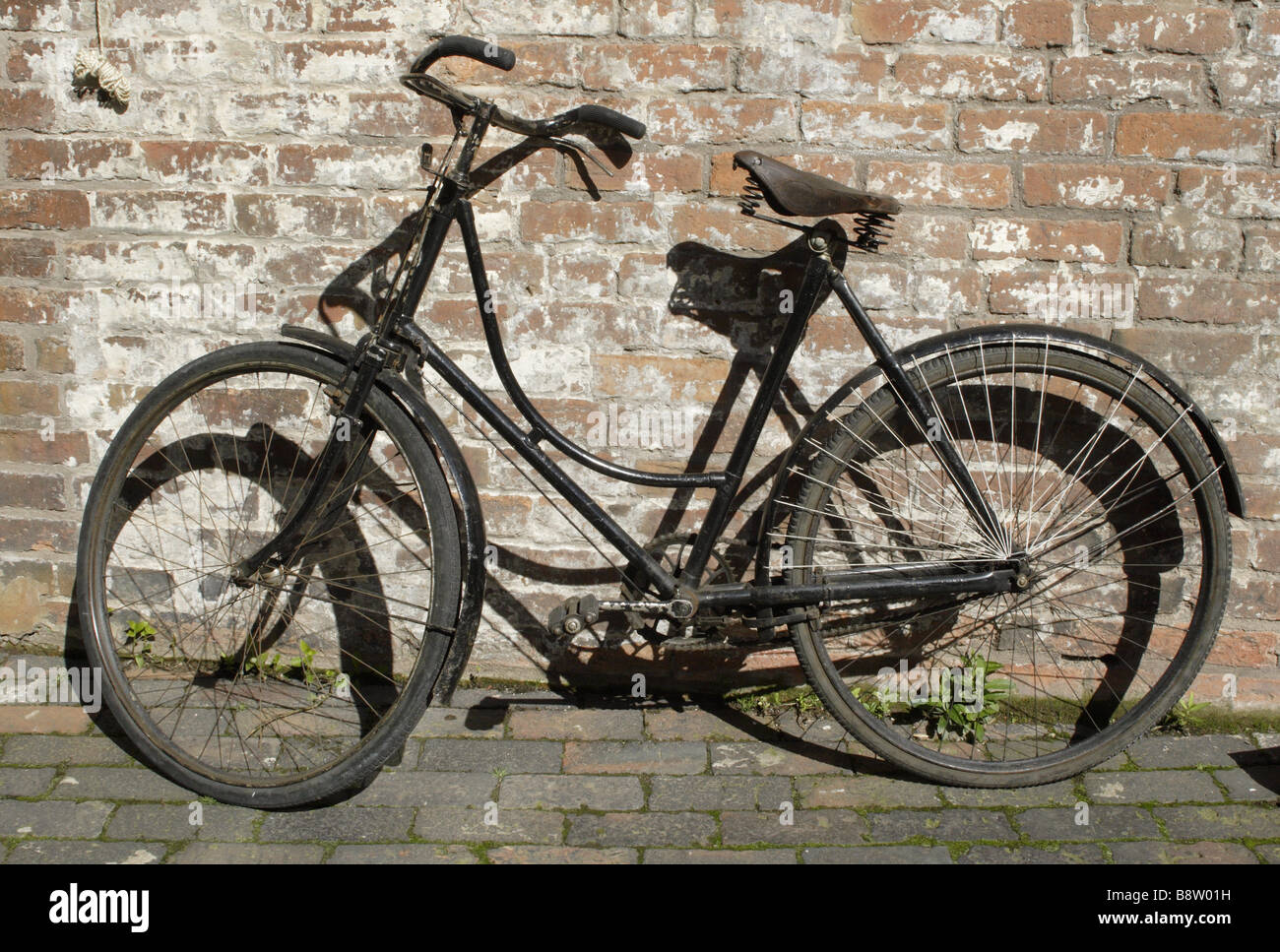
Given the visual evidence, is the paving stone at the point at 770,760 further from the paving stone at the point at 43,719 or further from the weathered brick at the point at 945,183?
the paving stone at the point at 43,719

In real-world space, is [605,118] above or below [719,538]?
above

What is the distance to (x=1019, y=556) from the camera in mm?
2992

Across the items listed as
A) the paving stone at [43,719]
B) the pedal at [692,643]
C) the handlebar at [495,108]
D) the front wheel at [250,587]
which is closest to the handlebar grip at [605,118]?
the handlebar at [495,108]

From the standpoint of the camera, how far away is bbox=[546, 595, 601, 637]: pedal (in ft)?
9.83

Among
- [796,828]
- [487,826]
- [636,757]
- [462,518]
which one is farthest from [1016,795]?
[462,518]

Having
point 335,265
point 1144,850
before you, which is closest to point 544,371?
point 335,265

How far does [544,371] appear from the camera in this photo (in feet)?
10.7

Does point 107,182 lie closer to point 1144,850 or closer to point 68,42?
point 68,42

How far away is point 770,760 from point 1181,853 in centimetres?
102

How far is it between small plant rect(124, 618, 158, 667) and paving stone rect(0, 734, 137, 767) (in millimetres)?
363

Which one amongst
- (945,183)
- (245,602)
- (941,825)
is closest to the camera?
A: (941,825)

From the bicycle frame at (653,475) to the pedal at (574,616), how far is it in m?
0.16

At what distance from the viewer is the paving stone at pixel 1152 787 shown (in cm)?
300

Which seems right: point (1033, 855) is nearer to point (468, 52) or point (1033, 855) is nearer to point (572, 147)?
point (572, 147)
